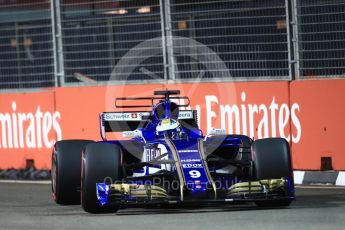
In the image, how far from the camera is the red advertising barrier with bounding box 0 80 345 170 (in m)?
14.2

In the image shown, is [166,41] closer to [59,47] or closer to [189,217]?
[59,47]

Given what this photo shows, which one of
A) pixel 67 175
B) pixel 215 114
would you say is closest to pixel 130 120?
pixel 67 175

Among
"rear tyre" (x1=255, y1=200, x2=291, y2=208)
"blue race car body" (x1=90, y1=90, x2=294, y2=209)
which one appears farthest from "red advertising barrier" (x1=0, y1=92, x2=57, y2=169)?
"rear tyre" (x1=255, y1=200, x2=291, y2=208)

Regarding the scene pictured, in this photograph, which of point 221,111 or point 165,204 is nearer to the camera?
point 165,204

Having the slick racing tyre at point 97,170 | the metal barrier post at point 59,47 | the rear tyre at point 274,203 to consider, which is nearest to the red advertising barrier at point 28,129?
the metal barrier post at point 59,47

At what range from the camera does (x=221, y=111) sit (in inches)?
595

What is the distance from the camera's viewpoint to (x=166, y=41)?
15.8m

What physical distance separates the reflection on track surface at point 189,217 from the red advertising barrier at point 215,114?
70.8 inches

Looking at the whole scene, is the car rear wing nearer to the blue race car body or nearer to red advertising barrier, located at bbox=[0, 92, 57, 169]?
the blue race car body

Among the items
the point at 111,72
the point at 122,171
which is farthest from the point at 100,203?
the point at 111,72

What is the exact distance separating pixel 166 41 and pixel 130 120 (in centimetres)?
355

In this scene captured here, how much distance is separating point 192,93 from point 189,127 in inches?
124

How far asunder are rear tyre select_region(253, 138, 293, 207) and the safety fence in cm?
326

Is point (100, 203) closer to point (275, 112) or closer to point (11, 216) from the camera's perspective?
point (11, 216)
